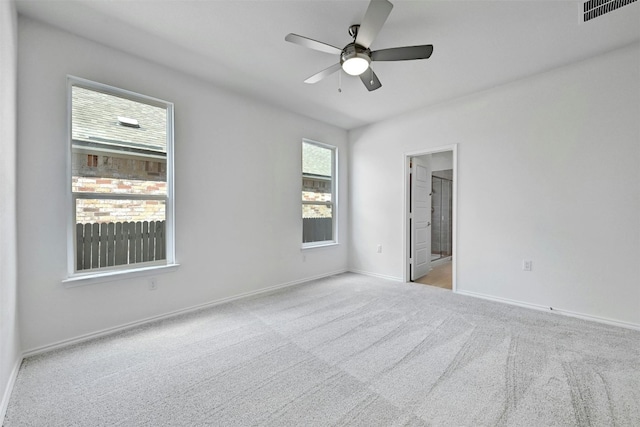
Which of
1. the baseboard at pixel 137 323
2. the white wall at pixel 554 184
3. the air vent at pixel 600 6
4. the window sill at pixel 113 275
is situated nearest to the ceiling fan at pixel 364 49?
the air vent at pixel 600 6

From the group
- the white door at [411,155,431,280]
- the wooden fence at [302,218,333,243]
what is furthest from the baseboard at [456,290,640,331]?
the wooden fence at [302,218,333,243]

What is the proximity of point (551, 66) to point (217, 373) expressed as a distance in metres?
4.37

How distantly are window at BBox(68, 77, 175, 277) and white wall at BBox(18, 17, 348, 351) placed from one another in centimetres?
9

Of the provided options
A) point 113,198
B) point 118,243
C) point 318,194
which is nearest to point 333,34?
point 113,198

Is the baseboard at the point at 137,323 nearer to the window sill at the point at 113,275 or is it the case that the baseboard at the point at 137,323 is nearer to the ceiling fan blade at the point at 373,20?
the window sill at the point at 113,275

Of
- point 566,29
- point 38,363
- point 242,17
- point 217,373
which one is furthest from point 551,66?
point 38,363

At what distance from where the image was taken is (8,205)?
1849 mm

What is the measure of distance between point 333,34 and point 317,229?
3.03 metres

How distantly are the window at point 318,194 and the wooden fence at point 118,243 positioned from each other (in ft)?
7.21

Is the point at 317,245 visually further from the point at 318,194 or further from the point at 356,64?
the point at 356,64

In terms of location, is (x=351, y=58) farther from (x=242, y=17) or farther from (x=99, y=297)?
(x=99, y=297)

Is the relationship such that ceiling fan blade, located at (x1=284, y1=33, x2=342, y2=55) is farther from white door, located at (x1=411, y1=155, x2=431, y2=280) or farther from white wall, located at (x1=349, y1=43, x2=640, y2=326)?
white door, located at (x1=411, y1=155, x2=431, y2=280)

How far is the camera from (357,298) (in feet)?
11.8

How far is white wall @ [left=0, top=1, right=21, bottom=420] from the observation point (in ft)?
5.38
